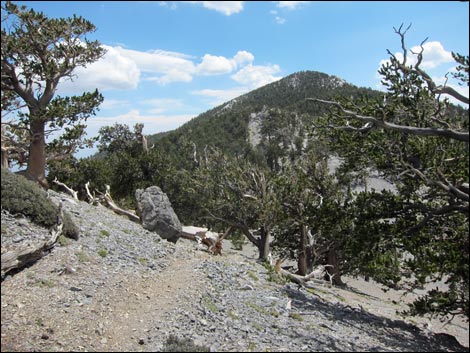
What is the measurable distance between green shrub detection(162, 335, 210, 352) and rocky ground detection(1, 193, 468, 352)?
345 mm

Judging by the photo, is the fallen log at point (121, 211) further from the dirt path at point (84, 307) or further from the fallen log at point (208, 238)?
the dirt path at point (84, 307)

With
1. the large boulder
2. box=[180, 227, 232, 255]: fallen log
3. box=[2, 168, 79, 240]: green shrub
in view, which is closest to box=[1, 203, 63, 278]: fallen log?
box=[2, 168, 79, 240]: green shrub

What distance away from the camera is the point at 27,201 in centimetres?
1303

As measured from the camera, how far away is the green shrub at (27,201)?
12.7 m

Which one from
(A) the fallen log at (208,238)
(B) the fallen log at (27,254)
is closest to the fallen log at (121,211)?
(A) the fallen log at (208,238)

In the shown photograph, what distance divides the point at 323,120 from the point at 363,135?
2.10 meters

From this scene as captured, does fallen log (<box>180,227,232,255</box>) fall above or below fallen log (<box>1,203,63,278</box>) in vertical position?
below

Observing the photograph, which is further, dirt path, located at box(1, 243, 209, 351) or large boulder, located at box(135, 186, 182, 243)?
large boulder, located at box(135, 186, 182, 243)

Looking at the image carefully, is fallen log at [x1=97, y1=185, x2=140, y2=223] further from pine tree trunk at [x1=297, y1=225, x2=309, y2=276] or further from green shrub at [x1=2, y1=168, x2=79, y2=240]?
pine tree trunk at [x1=297, y1=225, x2=309, y2=276]

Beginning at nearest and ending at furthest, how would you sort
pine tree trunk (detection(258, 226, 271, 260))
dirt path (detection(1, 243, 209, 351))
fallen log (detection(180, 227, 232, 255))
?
1. dirt path (detection(1, 243, 209, 351))
2. fallen log (detection(180, 227, 232, 255))
3. pine tree trunk (detection(258, 226, 271, 260))

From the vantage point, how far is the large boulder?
21042 millimetres

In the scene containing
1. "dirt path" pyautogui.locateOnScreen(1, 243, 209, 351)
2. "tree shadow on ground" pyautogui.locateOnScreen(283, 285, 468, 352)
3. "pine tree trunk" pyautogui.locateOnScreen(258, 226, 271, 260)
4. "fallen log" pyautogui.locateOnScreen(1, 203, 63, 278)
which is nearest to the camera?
"dirt path" pyautogui.locateOnScreen(1, 243, 209, 351)

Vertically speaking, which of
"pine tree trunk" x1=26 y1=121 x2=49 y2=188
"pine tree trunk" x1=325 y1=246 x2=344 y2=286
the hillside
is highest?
the hillside

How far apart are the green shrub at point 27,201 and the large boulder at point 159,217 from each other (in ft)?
24.2
